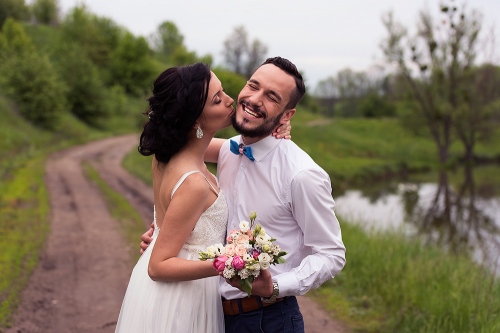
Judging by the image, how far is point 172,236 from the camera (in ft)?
8.08

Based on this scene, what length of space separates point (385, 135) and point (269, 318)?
45.6 meters

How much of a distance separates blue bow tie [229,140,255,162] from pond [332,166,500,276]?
8.10m

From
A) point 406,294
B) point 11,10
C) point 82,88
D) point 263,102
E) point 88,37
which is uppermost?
point 11,10

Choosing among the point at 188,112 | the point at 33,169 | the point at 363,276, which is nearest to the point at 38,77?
the point at 33,169

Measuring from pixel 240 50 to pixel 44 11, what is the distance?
2865 centimetres

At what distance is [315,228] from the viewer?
2.44 m

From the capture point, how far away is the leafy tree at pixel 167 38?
8881 cm

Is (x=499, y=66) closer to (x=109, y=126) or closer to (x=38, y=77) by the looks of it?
(x=109, y=126)

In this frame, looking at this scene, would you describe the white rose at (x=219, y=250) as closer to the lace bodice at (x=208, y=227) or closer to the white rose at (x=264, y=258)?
the white rose at (x=264, y=258)

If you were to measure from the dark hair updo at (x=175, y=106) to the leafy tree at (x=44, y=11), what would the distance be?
3252 inches

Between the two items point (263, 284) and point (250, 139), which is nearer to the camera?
point (263, 284)

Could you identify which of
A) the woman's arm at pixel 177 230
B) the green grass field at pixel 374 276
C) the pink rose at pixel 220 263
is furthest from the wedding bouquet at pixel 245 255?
the green grass field at pixel 374 276

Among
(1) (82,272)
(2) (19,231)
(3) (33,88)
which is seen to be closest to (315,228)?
(1) (82,272)

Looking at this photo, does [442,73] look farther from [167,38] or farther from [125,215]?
[167,38]
